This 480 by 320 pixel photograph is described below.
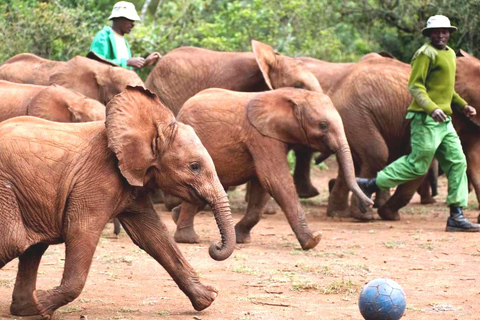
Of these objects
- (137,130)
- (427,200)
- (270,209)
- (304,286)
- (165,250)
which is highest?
(137,130)

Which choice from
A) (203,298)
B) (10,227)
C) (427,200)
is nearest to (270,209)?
(427,200)

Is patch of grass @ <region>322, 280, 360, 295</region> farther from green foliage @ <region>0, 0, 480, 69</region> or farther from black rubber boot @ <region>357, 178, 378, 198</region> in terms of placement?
green foliage @ <region>0, 0, 480, 69</region>

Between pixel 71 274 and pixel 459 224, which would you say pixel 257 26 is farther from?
pixel 71 274

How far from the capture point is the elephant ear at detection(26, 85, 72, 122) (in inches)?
434

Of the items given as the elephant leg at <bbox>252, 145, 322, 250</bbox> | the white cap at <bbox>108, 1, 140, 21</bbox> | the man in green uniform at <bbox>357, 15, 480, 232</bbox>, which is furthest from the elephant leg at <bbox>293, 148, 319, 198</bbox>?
the elephant leg at <bbox>252, 145, 322, 250</bbox>

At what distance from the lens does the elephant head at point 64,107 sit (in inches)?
429

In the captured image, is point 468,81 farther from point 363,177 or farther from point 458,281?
point 458,281

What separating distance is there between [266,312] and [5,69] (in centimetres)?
781

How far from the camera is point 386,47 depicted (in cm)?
1844

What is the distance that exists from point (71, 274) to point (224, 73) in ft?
23.4

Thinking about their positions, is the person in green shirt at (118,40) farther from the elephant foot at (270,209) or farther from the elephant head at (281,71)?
the elephant foot at (270,209)

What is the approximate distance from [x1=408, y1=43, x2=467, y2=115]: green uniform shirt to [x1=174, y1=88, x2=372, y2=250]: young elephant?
1.31 m

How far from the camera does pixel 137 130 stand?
692 centimetres

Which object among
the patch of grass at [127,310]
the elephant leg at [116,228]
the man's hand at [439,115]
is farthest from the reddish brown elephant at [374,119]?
the patch of grass at [127,310]
